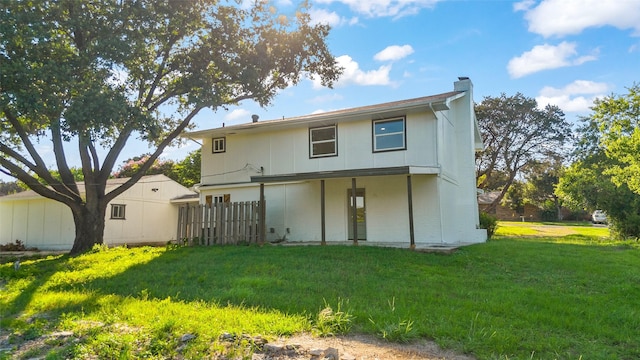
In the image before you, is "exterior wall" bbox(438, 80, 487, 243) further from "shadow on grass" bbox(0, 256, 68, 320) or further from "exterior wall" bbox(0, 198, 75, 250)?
"exterior wall" bbox(0, 198, 75, 250)

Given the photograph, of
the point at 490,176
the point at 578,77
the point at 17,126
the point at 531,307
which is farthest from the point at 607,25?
the point at 490,176

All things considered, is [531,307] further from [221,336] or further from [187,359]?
[187,359]

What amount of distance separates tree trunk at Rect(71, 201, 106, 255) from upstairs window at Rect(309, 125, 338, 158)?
7872mm

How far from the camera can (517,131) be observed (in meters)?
29.8

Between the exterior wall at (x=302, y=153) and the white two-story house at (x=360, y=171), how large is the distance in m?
0.03

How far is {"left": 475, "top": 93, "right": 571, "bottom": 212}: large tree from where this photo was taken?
96.1 ft

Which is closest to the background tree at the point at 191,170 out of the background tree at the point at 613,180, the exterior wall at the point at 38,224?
the exterior wall at the point at 38,224

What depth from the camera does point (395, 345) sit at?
4305mm

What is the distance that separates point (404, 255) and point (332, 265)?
218cm

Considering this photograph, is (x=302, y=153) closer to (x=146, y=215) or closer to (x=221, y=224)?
(x=221, y=224)

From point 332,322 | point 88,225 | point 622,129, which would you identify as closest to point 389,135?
point 332,322

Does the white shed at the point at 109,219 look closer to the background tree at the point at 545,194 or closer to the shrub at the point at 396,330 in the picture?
the shrub at the point at 396,330

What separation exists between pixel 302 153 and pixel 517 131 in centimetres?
2100

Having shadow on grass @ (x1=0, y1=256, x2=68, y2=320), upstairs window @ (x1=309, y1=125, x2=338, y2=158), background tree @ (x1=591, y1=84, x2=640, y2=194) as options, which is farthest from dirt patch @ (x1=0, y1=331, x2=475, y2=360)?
background tree @ (x1=591, y1=84, x2=640, y2=194)
